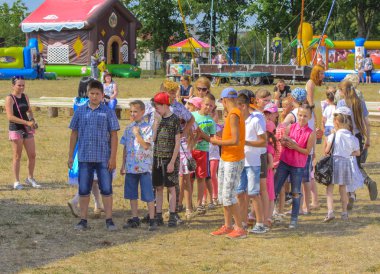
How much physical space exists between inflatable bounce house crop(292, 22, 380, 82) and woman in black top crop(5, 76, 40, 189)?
2810cm

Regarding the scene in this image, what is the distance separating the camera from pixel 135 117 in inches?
313

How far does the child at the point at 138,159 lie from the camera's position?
26.0 ft

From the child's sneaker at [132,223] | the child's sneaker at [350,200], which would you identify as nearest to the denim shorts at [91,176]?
the child's sneaker at [132,223]

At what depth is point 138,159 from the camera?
26.0 feet

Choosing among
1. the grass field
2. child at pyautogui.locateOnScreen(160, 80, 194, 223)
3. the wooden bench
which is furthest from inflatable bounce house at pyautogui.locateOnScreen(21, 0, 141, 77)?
child at pyautogui.locateOnScreen(160, 80, 194, 223)

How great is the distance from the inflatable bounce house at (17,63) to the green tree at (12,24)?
31.9 m

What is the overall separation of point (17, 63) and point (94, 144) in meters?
33.6

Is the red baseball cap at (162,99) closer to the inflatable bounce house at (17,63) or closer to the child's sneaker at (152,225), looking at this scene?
the child's sneaker at (152,225)

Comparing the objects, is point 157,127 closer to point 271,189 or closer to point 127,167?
point 127,167

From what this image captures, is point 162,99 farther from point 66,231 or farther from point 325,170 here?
point 325,170

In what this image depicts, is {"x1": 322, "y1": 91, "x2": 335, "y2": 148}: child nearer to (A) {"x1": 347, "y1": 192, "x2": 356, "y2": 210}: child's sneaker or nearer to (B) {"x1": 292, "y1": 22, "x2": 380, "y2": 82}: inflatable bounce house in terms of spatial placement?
(A) {"x1": 347, "y1": 192, "x2": 356, "y2": 210}: child's sneaker

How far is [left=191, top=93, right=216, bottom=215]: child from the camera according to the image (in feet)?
28.8

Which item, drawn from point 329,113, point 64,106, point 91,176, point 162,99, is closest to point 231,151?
point 162,99

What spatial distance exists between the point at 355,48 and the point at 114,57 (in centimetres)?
1574
